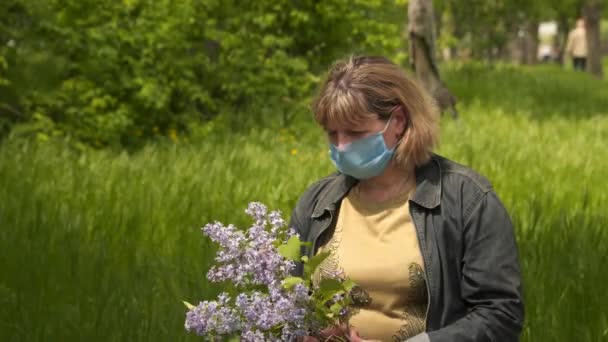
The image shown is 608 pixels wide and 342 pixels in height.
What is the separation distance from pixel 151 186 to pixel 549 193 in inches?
92.1

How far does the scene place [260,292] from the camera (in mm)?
2283

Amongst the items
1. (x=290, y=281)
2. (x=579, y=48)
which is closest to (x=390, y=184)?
(x=290, y=281)

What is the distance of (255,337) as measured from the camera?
226 cm

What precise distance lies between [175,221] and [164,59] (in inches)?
203

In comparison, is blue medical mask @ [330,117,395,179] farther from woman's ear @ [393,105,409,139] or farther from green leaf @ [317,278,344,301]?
green leaf @ [317,278,344,301]

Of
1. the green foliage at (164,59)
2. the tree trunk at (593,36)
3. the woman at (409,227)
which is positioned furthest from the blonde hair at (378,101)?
the tree trunk at (593,36)

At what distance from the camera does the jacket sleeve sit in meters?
2.56

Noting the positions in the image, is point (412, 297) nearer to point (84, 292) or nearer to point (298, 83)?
point (84, 292)

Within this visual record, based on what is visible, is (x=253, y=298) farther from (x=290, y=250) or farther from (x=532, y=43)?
(x=532, y=43)

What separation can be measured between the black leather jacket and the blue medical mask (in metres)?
0.12

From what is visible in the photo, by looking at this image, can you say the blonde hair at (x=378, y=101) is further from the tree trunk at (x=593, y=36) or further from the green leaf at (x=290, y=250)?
the tree trunk at (x=593, y=36)

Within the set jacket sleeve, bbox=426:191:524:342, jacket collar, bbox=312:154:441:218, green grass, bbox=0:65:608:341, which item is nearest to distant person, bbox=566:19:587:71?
green grass, bbox=0:65:608:341

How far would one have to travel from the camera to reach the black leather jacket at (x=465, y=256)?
256 centimetres

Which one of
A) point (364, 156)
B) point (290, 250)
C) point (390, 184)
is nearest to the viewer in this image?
point (290, 250)
